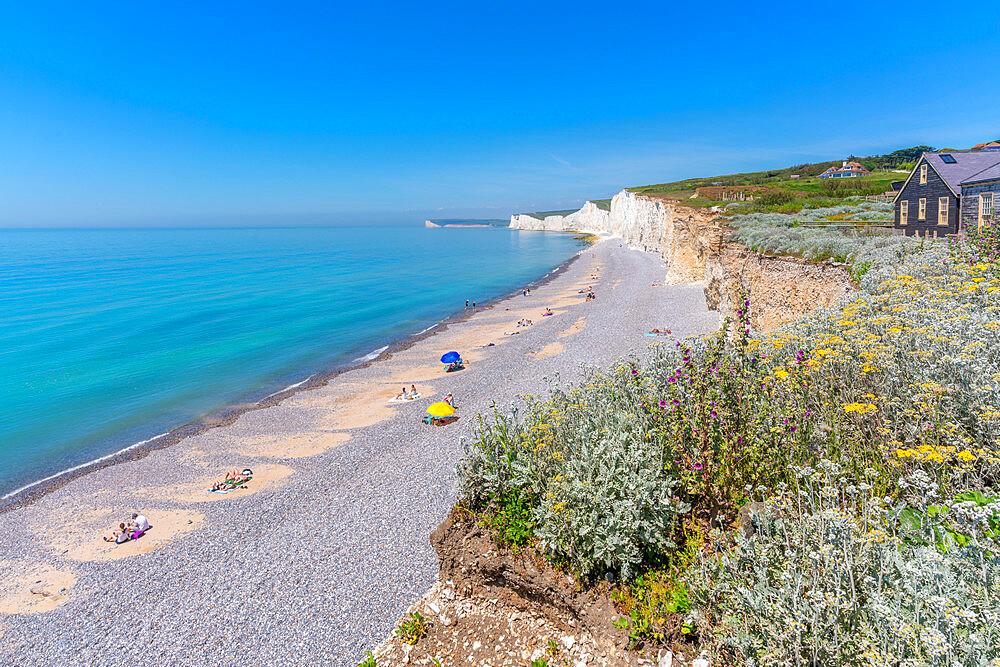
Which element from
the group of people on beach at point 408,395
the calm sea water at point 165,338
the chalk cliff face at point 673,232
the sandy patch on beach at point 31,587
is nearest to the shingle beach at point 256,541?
the sandy patch on beach at point 31,587

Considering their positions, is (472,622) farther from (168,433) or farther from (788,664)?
(168,433)

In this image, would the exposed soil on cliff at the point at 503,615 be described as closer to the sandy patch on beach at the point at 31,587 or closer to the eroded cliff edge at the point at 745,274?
the eroded cliff edge at the point at 745,274

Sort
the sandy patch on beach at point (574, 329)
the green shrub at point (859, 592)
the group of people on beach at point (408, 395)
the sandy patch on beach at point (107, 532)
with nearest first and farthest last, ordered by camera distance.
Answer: the green shrub at point (859, 592) → the sandy patch on beach at point (107, 532) → the group of people on beach at point (408, 395) → the sandy patch on beach at point (574, 329)

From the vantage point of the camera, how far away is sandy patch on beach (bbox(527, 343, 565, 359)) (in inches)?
1086

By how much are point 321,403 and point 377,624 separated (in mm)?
15911

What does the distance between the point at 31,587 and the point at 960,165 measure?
35.4m

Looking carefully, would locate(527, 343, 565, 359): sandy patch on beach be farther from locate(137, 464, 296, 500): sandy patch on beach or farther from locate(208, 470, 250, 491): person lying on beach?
locate(208, 470, 250, 491): person lying on beach

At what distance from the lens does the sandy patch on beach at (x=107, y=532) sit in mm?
12910

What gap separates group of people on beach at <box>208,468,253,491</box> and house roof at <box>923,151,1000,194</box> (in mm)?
29243

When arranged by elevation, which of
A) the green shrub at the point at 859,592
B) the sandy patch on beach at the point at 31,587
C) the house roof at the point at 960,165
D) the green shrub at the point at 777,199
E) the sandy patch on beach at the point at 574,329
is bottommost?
the sandy patch on beach at the point at 31,587

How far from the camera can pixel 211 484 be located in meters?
16.3

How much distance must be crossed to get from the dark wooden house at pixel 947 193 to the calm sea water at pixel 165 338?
103ft

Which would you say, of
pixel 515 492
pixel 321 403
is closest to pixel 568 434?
pixel 515 492

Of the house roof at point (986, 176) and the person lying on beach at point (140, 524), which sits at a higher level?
the house roof at point (986, 176)
